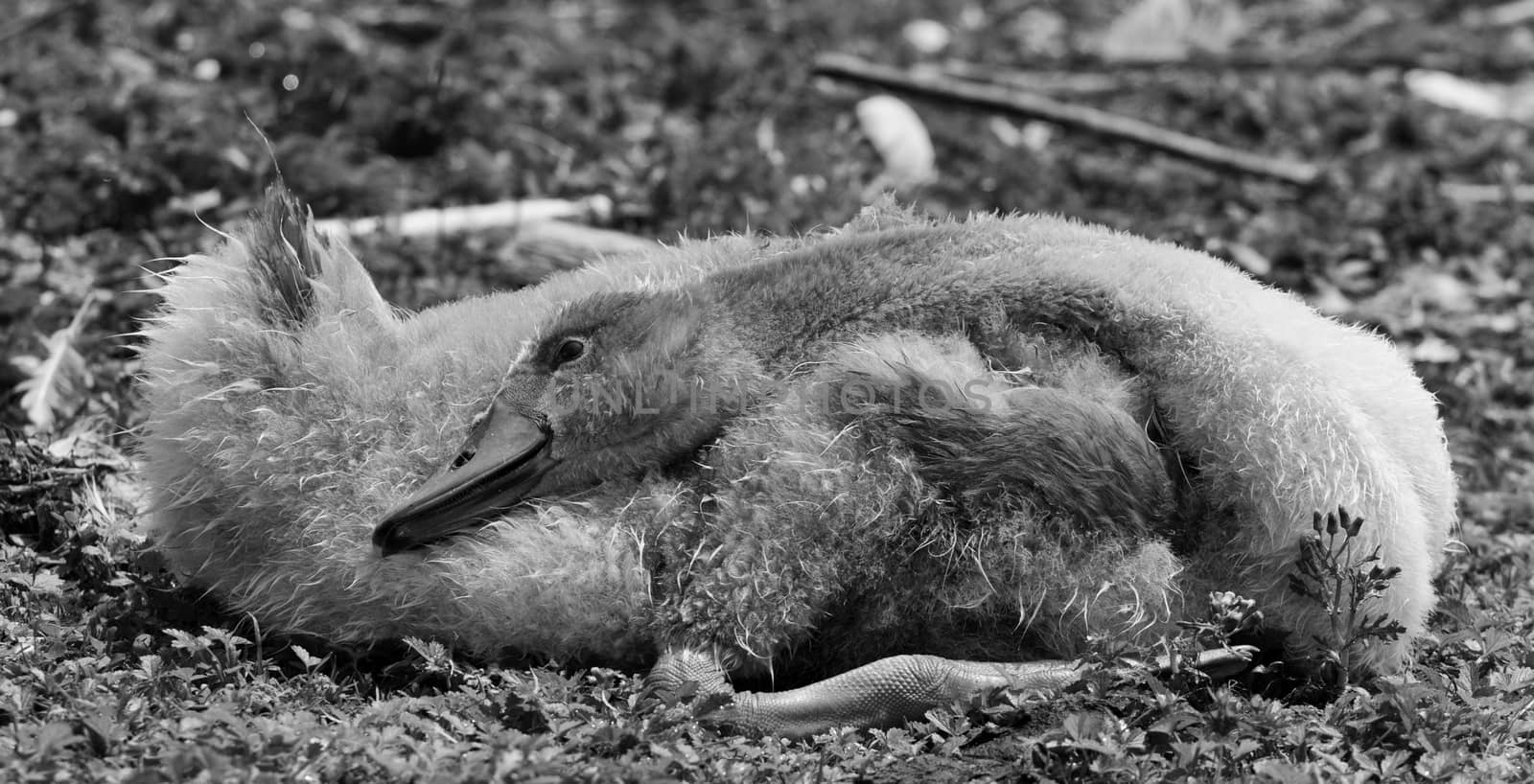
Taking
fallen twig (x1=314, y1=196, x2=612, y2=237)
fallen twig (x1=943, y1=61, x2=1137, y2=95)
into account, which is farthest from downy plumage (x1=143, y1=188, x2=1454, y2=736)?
fallen twig (x1=943, y1=61, x2=1137, y2=95)

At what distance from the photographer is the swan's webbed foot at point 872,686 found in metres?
3.59

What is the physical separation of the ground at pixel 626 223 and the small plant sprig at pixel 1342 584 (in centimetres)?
13

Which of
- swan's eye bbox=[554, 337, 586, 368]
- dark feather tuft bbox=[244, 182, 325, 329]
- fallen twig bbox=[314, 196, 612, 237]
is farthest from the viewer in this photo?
fallen twig bbox=[314, 196, 612, 237]

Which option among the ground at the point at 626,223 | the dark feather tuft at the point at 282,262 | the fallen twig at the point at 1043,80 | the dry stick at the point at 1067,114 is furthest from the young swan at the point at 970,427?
the fallen twig at the point at 1043,80

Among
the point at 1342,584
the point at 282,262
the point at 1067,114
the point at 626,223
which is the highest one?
the point at 282,262

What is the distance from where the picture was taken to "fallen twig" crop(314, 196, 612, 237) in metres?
6.35

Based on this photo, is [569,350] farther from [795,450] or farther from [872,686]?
[872,686]

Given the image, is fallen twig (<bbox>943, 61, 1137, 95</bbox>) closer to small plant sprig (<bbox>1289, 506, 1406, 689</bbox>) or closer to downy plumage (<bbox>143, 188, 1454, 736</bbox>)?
downy plumage (<bbox>143, 188, 1454, 736</bbox>)

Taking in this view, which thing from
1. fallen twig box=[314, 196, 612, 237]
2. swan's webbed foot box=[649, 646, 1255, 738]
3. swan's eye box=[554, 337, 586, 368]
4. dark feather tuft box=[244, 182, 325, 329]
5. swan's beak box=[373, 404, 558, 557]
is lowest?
swan's webbed foot box=[649, 646, 1255, 738]

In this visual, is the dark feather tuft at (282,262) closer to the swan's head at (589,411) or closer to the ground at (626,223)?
the ground at (626,223)

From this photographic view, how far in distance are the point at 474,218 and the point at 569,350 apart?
9.30 ft

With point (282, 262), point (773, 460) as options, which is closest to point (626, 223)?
point (282, 262)

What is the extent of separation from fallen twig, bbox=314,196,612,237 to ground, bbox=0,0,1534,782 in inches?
3.4

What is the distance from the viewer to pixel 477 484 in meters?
3.82
